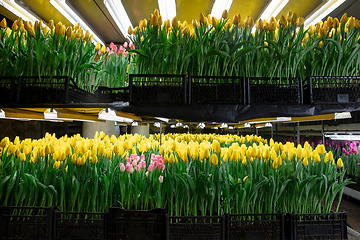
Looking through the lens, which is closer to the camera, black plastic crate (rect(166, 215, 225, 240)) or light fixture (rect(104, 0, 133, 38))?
black plastic crate (rect(166, 215, 225, 240))

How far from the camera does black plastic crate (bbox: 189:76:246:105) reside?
140cm

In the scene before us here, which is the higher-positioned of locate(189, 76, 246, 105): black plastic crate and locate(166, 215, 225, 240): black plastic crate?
locate(189, 76, 246, 105): black plastic crate

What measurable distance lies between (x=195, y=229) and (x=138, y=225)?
1.08 feet

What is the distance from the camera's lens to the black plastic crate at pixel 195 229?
46.5 inches

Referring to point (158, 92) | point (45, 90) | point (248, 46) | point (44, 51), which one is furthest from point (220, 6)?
point (45, 90)

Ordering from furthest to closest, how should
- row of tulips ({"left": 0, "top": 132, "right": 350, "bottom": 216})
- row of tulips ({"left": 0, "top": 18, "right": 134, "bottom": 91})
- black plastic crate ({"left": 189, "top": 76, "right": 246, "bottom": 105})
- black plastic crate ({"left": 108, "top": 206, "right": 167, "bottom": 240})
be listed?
row of tulips ({"left": 0, "top": 18, "right": 134, "bottom": 91}), black plastic crate ({"left": 189, "top": 76, "right": 246, "bottom": 105}), row of tulips ({"left": 0, "top": 132, "right": 350, "bottom": 216}), black plastic crate ({"left": 108, "top": 206, "right": 167, "bottom": 240})

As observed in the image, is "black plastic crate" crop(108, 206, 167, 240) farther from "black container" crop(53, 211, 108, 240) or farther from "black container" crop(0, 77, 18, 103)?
"black container" crop(0, 77, 18, 103)

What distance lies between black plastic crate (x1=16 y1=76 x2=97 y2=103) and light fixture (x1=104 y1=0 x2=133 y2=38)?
5.19ft

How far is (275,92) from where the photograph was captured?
4.68ft

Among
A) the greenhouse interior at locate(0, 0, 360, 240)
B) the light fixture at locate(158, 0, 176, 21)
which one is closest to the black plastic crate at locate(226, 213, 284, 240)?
the greenhouse interior at locate(0, 0, 360, 240)

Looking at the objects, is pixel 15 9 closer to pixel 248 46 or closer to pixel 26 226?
pixel 26 226

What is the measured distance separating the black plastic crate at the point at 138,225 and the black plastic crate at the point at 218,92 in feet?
2.43

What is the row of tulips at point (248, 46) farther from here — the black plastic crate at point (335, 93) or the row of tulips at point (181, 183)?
the row of tulips at point (181, 183)

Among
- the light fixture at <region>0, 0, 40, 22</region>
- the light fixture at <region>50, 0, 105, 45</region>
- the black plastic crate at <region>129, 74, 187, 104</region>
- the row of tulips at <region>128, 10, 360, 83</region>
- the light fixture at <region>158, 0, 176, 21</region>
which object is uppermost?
the light fixture at <region>158, 0, 176, 21</region>
